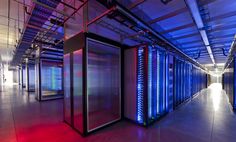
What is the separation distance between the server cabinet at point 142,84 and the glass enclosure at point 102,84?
31 centimetres

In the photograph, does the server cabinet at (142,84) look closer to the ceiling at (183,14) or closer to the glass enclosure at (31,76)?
the ceiling at (183,14)

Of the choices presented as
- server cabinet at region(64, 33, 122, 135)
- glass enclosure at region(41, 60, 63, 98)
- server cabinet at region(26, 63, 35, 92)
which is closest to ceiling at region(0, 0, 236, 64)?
server cabinet at region(64, 33, 122, 135)

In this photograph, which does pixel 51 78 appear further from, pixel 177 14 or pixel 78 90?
pixel 177 14

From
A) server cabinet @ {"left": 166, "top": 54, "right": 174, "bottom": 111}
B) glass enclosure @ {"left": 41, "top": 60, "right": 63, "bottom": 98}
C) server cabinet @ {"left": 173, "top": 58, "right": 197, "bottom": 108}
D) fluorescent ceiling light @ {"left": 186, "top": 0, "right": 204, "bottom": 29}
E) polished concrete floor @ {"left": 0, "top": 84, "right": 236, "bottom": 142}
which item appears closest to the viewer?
fluorescent ceiling light @ {"left": 186, "top": 0, "right": 204, "bottom": 29}

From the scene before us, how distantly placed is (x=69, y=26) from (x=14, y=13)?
6.85 feet

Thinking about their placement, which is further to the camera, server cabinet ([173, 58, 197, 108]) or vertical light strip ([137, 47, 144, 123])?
server cabinet ([173, 58, 197, 108])

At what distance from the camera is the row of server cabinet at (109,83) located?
9.09 ft

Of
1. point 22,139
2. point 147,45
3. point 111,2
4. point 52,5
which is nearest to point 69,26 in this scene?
point 52,5

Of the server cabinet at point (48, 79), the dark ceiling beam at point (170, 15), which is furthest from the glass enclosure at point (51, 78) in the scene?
the dark ceiling beam at point (170, 15)

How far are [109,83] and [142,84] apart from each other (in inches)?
36.7

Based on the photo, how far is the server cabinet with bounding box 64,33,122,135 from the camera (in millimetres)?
2701

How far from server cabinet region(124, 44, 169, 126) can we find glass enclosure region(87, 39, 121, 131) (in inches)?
12.1

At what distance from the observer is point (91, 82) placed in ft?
9.59

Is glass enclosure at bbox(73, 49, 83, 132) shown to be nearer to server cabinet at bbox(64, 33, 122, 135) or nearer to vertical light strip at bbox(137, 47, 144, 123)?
server cabinet at bbox(64, 33, 122, 135)
